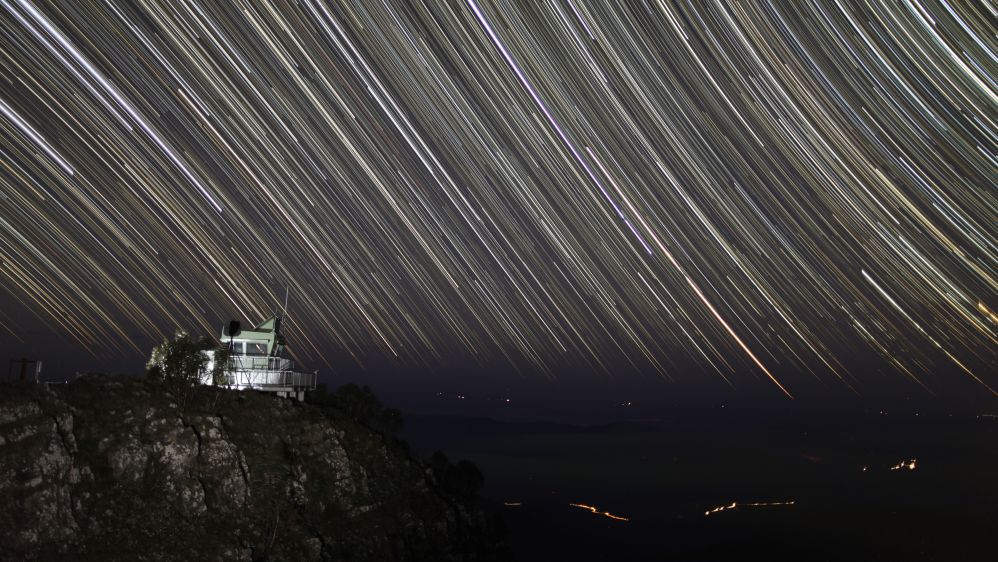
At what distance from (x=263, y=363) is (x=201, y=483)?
12.4 meters

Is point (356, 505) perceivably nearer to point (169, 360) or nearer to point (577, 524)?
point (169, 360)

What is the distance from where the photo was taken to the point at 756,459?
163875mm

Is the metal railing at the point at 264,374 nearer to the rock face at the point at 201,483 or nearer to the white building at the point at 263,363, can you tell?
the white building at the point at 263,363

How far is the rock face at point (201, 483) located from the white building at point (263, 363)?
9.24 feet

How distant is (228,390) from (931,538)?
79861mm

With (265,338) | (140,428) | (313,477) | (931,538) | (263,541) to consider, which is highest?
(265,338)

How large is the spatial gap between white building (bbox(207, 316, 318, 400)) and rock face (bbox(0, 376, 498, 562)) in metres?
2.82

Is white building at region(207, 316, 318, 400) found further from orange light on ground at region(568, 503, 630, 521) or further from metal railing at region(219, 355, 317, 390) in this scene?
orange light on ground at region(568, 503, 630, 521)

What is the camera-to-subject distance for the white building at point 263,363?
1550 inches

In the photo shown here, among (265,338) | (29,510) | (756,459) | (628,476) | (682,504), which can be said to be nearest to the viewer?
(29,510)

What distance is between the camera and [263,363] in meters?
40.7

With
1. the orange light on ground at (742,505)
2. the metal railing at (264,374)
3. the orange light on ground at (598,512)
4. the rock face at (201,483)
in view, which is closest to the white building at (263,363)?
the metal railing at (264,374)

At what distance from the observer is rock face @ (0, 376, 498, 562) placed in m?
24.2

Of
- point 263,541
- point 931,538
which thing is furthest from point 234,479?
point 931,538
